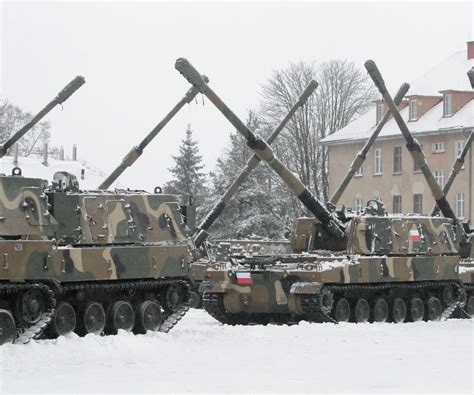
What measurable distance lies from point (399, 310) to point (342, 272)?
2621 mm

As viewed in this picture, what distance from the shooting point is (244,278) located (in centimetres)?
2570

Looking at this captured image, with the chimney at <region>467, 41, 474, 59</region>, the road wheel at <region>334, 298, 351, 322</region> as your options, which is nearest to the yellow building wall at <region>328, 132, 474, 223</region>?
the chimney at <region>467, 41, 474, 59</region>

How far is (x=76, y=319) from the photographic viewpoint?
851 inches

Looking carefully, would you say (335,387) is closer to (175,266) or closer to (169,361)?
(169,361)

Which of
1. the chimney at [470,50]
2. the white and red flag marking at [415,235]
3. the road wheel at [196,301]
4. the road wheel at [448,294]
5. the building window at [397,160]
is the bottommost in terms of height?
the road wheel at [196,301]

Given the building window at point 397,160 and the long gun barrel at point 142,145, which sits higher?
the building window at point 397,160

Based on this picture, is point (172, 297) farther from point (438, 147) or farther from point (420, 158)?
point (438, 147)

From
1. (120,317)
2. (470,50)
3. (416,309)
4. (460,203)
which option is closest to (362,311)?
(416,309)

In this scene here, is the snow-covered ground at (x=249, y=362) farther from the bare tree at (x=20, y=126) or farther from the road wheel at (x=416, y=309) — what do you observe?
the bare tree at (x=20, y=126)

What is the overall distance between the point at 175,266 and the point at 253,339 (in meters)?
2.76

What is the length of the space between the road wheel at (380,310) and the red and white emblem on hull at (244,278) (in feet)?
9.63

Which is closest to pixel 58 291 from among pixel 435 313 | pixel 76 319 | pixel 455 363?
pixel 76 319

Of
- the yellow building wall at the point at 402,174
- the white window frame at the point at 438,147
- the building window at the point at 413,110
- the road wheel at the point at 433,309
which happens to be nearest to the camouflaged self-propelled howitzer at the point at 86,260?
the road wheel at the point at 433,309

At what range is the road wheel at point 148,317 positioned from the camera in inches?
892
